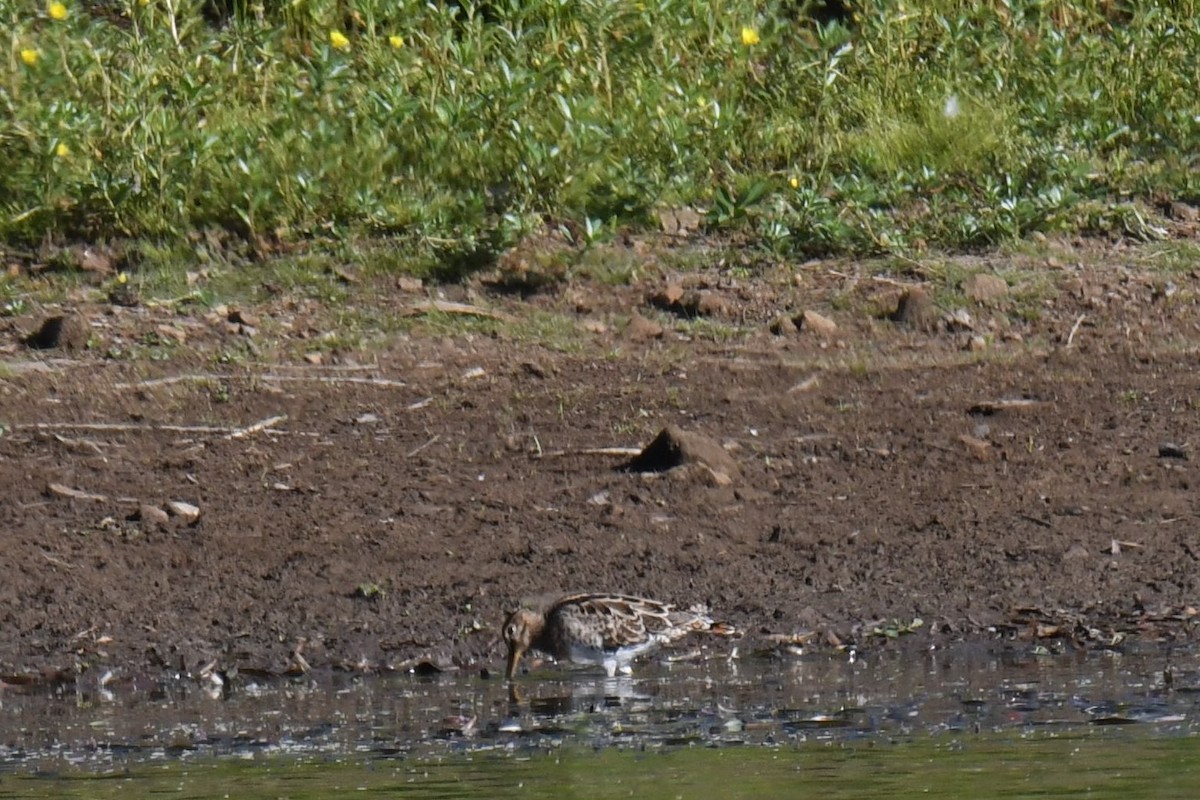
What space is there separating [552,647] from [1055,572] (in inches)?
68.6

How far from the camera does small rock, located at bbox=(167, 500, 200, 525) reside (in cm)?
718

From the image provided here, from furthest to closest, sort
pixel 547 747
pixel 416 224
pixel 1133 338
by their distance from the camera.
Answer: pixel 416 224 → pixel 1133 338 → pixel 547 747

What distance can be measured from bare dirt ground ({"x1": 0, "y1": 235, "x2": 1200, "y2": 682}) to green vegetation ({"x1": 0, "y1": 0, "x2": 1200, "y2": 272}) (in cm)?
45

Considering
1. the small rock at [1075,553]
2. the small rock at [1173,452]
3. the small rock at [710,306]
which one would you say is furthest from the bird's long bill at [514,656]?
the small rock at [710,306]

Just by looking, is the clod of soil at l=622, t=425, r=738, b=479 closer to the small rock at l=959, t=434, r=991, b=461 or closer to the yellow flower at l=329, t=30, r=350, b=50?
the small rock at l=959, t=434, r=991, b=461

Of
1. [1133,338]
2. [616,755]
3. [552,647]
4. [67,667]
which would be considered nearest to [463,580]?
[552,647]

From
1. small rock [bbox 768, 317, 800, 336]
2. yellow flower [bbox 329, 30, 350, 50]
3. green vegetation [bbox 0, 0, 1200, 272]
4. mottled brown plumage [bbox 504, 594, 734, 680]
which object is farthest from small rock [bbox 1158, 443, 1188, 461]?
yellow flower [bbox 329, 30, 350, 50]

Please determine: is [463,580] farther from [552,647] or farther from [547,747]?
[547,747]

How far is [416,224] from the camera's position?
9773 mm

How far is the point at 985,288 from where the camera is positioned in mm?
9336

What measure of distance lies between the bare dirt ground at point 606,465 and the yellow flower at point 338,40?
1.78 meters

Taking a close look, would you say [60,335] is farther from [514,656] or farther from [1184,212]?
[1184,212]

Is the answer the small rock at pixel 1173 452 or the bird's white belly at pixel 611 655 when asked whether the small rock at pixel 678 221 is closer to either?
the small rock at pixel 1173 452

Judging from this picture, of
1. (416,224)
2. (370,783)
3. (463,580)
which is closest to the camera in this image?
(370,783)
